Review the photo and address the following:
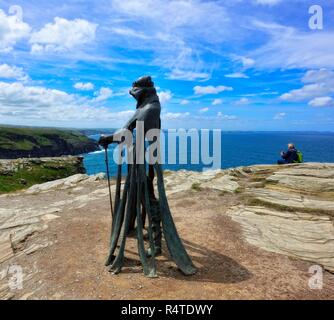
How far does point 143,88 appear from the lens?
952cm

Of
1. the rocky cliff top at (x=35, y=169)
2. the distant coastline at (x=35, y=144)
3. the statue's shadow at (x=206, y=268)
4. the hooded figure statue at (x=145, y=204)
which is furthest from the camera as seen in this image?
the distant coastline at (x=35, y=144)

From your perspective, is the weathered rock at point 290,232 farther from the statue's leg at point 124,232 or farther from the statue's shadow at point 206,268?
the statue's leg at point 124,232

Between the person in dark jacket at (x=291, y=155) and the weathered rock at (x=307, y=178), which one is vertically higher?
the person in dark jacket at (x=291, y=155)

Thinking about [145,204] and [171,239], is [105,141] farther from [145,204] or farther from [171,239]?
[171,239]

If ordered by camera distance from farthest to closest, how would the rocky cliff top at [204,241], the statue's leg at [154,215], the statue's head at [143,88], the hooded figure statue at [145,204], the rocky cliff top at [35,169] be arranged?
the rocky cliff top at [35,169] → the statue's leg at [154,215] → the statue's head at [143,88] → the hooded figure statue at [145,204] → the rocky cliff top at [204,241]

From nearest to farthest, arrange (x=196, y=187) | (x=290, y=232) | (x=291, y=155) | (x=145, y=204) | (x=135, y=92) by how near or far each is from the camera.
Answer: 1. (x=145, y=204)
2. (x=135, y=92)
3. (x=290, y=232)
4. (x=196, y=187)
5. (x=291, y=155)

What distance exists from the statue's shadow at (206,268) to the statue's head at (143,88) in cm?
490

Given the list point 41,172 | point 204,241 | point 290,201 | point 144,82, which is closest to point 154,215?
point 204,241

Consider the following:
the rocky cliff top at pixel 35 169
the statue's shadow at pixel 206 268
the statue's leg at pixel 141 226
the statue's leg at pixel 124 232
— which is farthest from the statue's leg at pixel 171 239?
the rocky cliff top at pixel 35 169

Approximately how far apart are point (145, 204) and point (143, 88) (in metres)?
3.40

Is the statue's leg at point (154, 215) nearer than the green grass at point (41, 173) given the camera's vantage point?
Yes

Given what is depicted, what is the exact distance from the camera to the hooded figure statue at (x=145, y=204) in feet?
30.0


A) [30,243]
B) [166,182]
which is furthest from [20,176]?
[30,243]

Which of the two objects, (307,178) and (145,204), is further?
(307,178)
